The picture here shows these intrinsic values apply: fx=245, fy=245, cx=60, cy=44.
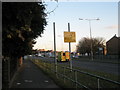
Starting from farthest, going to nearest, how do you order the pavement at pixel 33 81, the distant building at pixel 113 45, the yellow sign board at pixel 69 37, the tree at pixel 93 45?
the tree at pixel 93 45 → the distant building at pixel 113 45 → the yellow sign board at pixel 69 37 → the pavement at pixel 33 81

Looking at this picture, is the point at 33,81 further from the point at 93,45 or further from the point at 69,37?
the point at 93,45

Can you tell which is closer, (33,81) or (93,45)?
(33,81)

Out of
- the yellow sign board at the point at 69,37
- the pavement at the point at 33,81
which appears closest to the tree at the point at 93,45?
the yellow sign board at the point at 69,37

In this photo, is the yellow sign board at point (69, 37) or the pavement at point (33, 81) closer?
the pavement at point (33, 81)

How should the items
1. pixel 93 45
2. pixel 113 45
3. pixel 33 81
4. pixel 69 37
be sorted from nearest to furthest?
pixel 33 81, pixel 69 37, pixel 113 45, pixel 93 45

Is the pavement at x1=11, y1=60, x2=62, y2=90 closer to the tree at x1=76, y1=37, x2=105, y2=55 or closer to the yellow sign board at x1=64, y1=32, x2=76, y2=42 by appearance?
the yellow sign board at x1=64, y1=32, x2=76, y2=42

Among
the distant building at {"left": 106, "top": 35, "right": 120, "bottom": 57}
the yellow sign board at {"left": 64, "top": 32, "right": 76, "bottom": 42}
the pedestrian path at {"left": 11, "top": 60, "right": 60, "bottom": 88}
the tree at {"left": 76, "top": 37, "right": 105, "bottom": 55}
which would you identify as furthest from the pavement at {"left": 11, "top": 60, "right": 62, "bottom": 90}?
the tree at {"left": 76, "top": 37, "right": 105, "bottom": 55}

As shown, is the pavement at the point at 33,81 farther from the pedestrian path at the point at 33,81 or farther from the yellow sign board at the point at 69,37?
the yellow sign board at the point at 69,37

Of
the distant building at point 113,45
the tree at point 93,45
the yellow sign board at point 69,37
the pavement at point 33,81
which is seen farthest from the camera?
the tree at point 93,45

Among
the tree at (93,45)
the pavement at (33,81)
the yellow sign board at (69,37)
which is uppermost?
the tree at (93,45)

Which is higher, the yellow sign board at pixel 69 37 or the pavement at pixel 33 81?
the yellow sign board at pixel 69 37

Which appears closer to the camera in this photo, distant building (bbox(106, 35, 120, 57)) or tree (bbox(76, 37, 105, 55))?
distant building (bbox(106, 35, 120, 57))

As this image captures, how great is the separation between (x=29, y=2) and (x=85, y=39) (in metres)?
88.8

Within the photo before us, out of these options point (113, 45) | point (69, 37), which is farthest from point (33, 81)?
point (113, 45)
